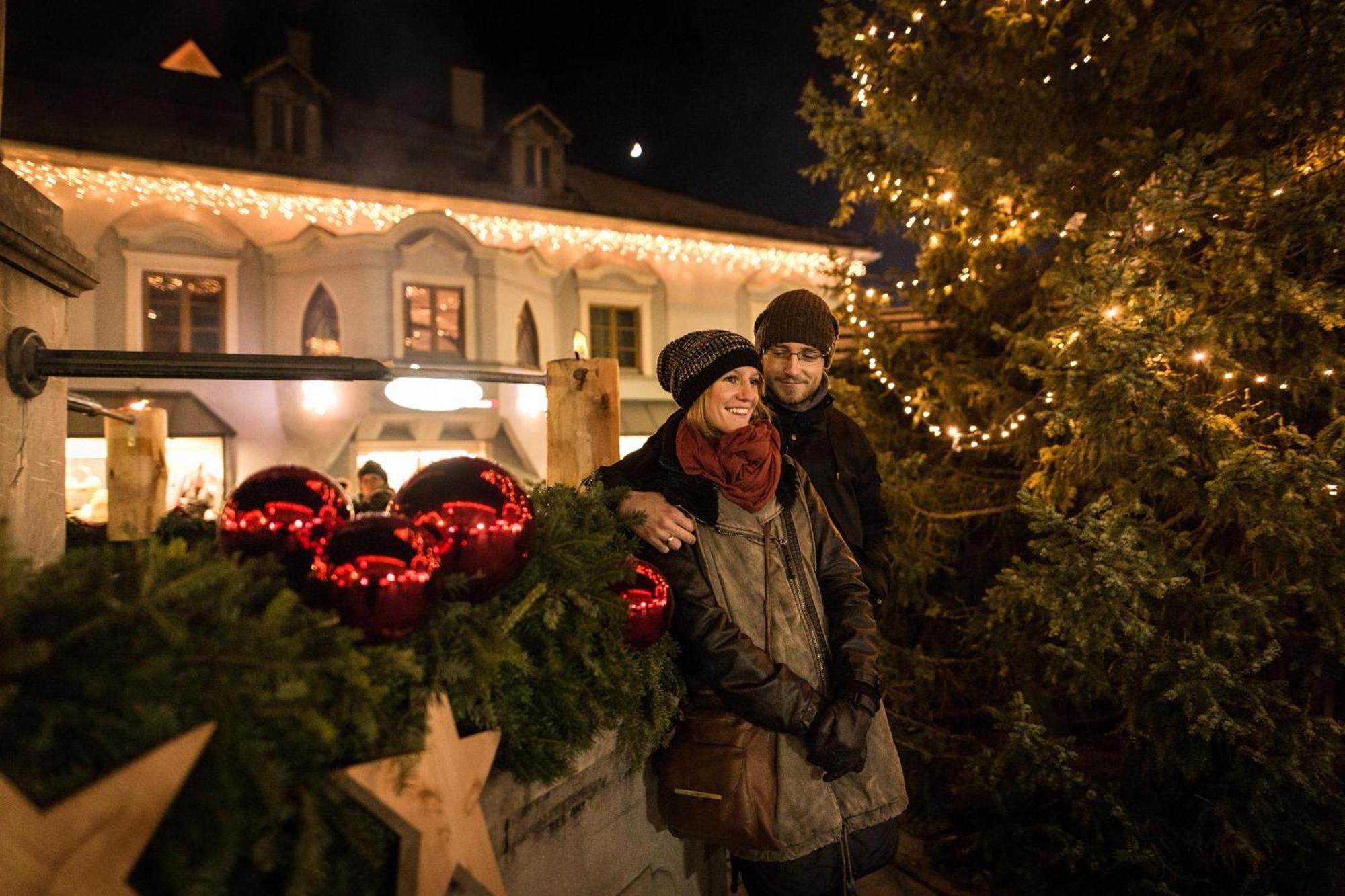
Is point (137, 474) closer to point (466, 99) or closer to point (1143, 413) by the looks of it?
point (1143, 413)

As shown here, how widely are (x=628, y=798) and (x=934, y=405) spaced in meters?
4.47

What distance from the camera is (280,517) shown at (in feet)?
4.64

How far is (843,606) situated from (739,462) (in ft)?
1.87

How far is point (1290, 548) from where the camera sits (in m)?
3.80

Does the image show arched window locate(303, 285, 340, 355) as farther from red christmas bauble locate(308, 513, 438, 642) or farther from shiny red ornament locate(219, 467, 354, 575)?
red christmas bauble locate(308, 513, 438, 642)

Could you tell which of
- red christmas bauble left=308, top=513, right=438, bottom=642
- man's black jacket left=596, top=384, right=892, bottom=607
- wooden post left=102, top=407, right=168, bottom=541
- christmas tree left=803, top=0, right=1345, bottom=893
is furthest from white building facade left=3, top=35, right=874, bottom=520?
red christmas bauble left=308, top=513, right=438, bottom=642

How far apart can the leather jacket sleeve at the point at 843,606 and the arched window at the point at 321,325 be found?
44.5 ft

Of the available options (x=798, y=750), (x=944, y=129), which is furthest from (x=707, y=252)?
(x=798, y=750)

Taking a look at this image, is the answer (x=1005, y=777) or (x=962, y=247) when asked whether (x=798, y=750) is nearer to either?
(x=1005, y=777)

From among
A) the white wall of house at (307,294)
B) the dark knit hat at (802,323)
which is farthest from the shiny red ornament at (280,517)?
the white wall of house at (307,294)

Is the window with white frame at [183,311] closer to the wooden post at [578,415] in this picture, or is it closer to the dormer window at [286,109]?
the dormer window at [286,109]

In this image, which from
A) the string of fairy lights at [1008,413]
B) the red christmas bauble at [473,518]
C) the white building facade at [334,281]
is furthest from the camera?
the white building facade at [334,281]

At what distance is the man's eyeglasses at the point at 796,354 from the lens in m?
3.15

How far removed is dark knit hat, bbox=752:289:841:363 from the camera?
3.13m
